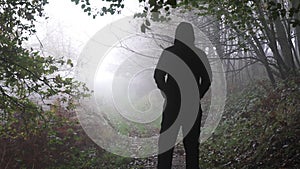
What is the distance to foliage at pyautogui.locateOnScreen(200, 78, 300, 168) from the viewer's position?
577cm

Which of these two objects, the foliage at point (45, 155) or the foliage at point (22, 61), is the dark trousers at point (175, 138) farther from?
the foliage at point (45, 155)

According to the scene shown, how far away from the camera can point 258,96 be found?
1139 centimetres

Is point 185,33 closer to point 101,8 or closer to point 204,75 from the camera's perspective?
point 204,75

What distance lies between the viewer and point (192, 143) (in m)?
4.86

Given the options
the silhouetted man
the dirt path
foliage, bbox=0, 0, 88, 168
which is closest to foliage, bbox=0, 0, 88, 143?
foliage, bbox=0, 0, 88, 168

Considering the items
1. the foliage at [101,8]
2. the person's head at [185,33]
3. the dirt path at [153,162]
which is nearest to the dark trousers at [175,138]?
the person's head at [185,33]

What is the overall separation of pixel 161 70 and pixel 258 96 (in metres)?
7.54

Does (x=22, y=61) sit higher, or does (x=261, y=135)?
(x=22, y=61)

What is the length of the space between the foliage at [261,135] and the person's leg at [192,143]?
1.59 m

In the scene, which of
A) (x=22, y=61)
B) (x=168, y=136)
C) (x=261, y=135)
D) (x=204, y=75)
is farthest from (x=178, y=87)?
(x=261, y=135)

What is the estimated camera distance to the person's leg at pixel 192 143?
15.9 feet

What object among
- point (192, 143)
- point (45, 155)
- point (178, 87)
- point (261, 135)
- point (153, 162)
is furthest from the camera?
point (45, 155)

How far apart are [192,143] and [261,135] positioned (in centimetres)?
313

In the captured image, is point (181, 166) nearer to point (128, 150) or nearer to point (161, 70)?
point (161, 70)
